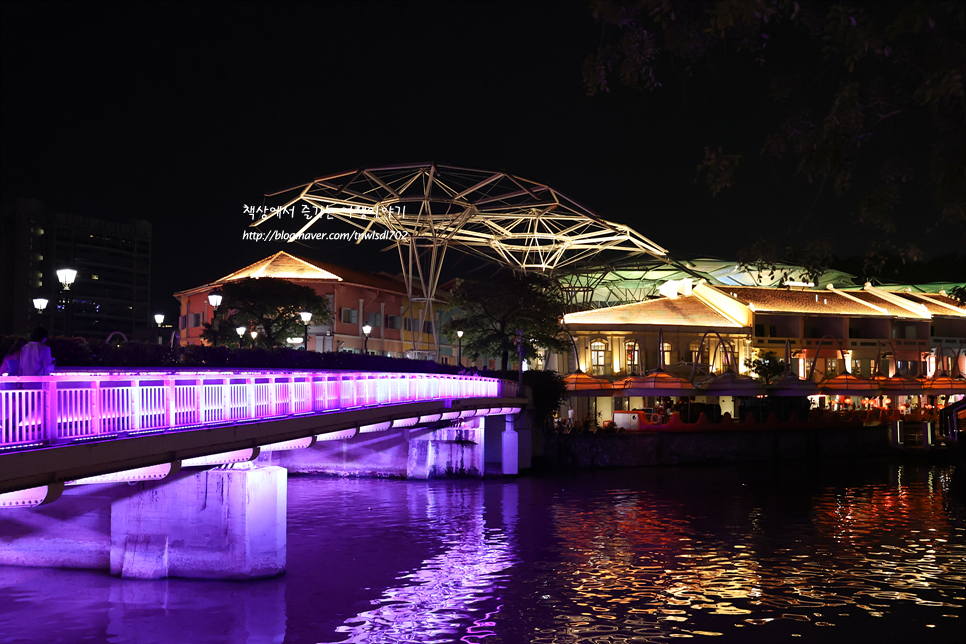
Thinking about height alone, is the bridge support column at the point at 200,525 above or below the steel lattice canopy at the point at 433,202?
below

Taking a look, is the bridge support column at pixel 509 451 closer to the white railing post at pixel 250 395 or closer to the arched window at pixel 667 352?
the arched window at pixel 667 352

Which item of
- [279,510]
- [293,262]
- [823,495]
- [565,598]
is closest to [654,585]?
[565,598]

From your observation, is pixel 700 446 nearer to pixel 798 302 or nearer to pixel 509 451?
pixel 509 451

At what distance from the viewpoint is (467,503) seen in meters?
40.7

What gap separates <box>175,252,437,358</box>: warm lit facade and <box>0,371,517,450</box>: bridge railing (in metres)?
50.4

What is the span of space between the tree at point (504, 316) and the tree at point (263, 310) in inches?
407

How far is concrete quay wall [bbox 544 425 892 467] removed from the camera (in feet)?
187

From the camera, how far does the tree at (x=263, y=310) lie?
198 feet

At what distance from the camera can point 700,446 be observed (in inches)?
2346

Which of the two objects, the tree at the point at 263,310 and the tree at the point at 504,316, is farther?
the tree at the point at 504,316

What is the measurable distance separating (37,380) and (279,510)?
10.5m

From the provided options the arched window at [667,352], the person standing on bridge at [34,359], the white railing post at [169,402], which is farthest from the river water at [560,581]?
the arched window at [667,352]

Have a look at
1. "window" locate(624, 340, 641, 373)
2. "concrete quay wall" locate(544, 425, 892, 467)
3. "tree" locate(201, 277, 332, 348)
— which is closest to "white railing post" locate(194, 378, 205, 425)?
"concrete quay wall" locate(544, 425, 892, 467)

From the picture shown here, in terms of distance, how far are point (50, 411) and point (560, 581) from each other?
14.7m
